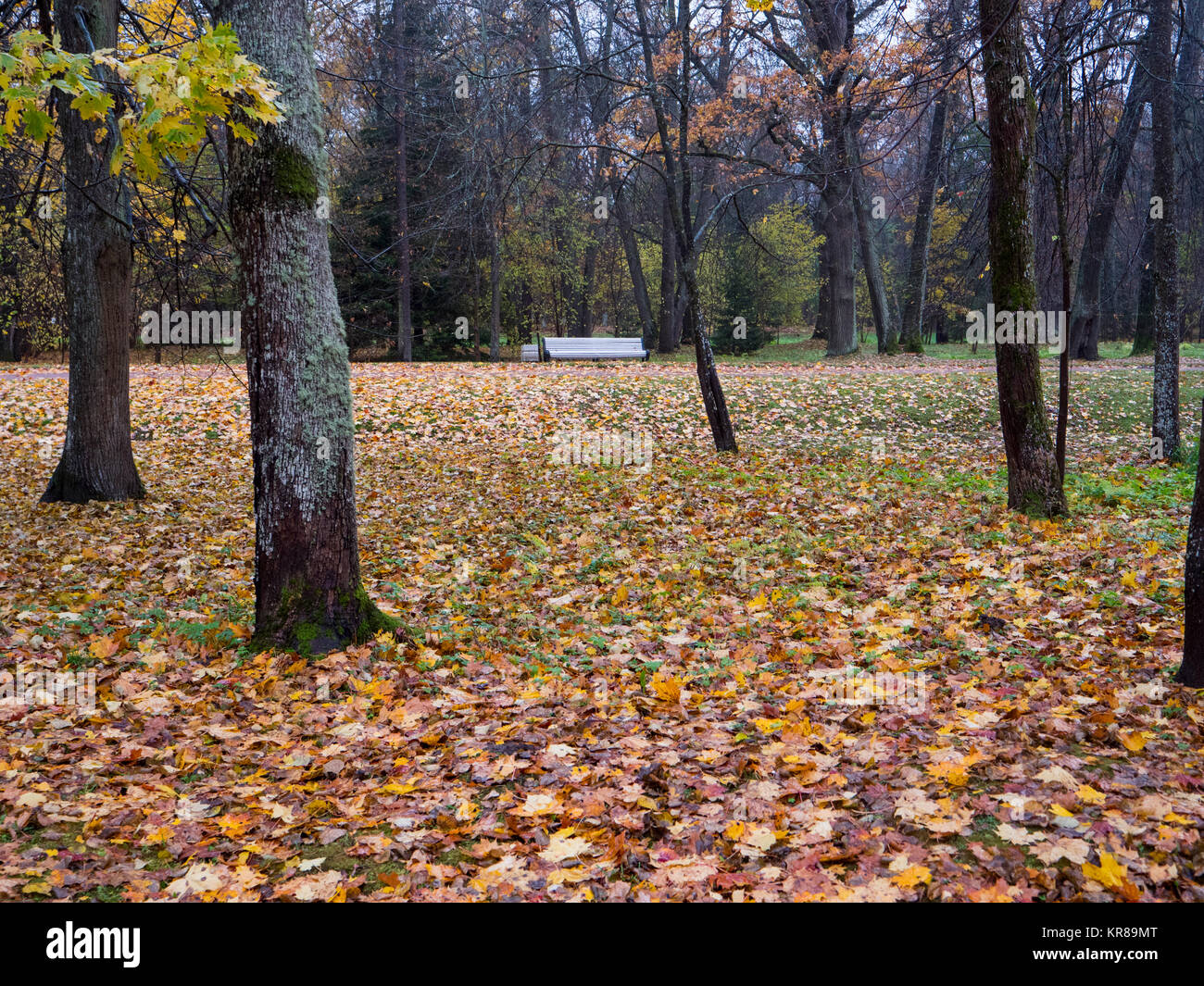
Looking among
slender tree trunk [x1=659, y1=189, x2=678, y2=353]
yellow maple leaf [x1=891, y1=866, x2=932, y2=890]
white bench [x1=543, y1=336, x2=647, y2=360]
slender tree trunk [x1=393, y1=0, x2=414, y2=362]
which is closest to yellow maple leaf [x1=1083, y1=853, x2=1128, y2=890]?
yellow maple leaf [x1=891, y1=866, x2=932, y2=890]

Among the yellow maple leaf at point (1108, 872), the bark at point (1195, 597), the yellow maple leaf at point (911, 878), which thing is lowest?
the yellow maple leaf at point (911, 878)

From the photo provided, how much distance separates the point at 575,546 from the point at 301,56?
4481mm

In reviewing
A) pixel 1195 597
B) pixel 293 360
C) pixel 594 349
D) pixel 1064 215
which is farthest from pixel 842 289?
pixel 293 360

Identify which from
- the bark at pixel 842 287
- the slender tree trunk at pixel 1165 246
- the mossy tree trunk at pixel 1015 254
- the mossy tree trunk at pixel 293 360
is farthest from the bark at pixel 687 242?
the bark at pixel 842 287

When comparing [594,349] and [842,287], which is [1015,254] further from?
[842,287]

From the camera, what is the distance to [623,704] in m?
4.62

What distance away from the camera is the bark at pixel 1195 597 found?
4.10 meters

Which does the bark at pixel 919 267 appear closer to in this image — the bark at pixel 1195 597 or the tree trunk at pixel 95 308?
the tree trunk at pixel 95 308

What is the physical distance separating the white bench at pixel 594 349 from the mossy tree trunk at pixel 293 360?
1771 cm

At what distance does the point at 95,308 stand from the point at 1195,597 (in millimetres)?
9513

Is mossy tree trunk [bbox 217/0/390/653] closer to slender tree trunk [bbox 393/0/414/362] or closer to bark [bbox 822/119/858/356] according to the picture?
slender tree trunk [bbox 393/0/414/362]
